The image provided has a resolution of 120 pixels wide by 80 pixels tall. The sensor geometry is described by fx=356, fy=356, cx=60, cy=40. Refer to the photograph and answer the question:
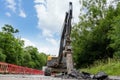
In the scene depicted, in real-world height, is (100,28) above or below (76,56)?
above

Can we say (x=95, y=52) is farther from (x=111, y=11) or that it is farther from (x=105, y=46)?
(x=111, y=11)

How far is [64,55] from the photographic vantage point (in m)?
A: 25.7

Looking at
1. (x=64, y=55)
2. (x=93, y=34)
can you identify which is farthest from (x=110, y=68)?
(x=93, y=34)

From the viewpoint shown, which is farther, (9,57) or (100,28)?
(9,57)

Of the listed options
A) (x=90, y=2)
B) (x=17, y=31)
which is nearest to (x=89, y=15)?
(x=90, y=2)

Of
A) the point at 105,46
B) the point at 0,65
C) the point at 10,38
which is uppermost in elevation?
the point at 10,38

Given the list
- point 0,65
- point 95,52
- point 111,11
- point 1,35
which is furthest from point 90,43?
point 1,35

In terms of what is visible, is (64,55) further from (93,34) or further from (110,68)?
(93,34)

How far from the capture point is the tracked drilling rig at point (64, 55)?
78.0ft

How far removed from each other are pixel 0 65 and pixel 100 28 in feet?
113

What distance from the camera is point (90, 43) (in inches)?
2562

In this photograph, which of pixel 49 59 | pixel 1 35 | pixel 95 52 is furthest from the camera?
pixel 1 35

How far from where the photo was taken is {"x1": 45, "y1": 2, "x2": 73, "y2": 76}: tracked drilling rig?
23.8m

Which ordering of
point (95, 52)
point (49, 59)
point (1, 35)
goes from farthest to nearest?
point (1, 35), point (95, 52), point (49, 59)
